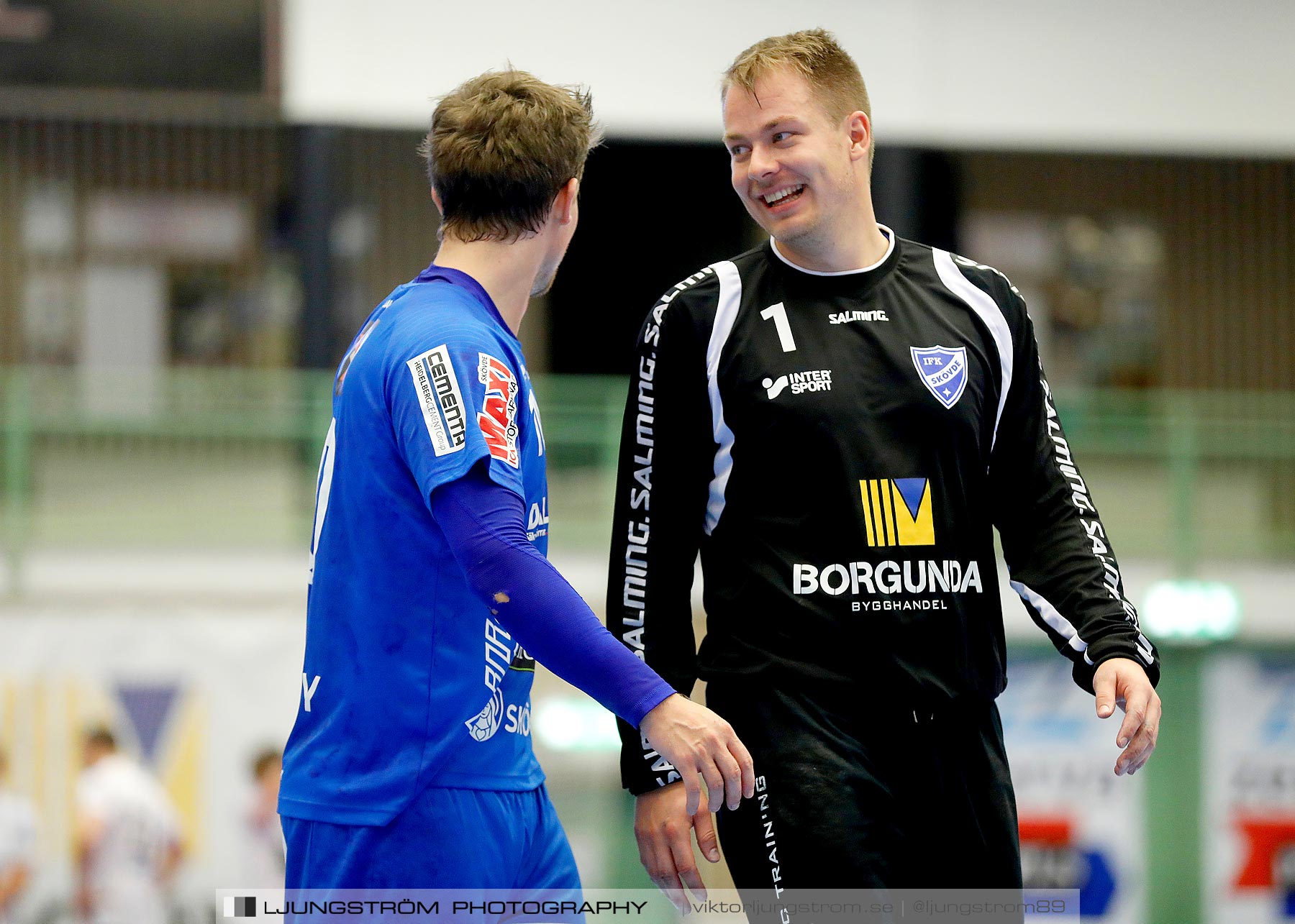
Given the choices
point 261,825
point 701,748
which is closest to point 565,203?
point 701,748

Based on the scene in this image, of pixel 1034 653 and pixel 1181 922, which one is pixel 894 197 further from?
pixel 1181 922

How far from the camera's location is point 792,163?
3.19 m

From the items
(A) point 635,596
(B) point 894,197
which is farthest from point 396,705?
(B) point 894,197

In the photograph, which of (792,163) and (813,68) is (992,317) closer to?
(792,163)

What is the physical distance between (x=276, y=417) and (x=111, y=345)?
183 inches

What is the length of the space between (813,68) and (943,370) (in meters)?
0.70

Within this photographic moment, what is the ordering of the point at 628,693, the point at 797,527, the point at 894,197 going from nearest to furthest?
the point at 628,693, the point at 797,527, the point at 894,197

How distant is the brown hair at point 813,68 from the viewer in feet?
10.6

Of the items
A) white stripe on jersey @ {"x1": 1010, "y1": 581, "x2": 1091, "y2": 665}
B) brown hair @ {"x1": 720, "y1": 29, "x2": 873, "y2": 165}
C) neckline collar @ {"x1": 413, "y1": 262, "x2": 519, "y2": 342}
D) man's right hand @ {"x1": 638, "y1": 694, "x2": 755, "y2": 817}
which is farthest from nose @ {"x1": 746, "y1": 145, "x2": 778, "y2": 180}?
man's right hand @ {"x1": 638, "y1": 694, "x2": 755, "y2": 817}

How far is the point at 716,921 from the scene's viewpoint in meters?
A: 4.62

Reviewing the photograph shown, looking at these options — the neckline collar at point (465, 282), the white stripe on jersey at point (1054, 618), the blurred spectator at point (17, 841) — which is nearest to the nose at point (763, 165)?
the neckline collar at point (465, 282)

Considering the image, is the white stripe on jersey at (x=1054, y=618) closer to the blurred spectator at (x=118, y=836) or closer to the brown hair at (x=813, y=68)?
the brown hair at (x=813, y=68)

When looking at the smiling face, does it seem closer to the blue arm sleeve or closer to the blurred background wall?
the blue arm sleeve

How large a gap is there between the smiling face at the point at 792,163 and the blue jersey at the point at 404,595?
0.77 meters
